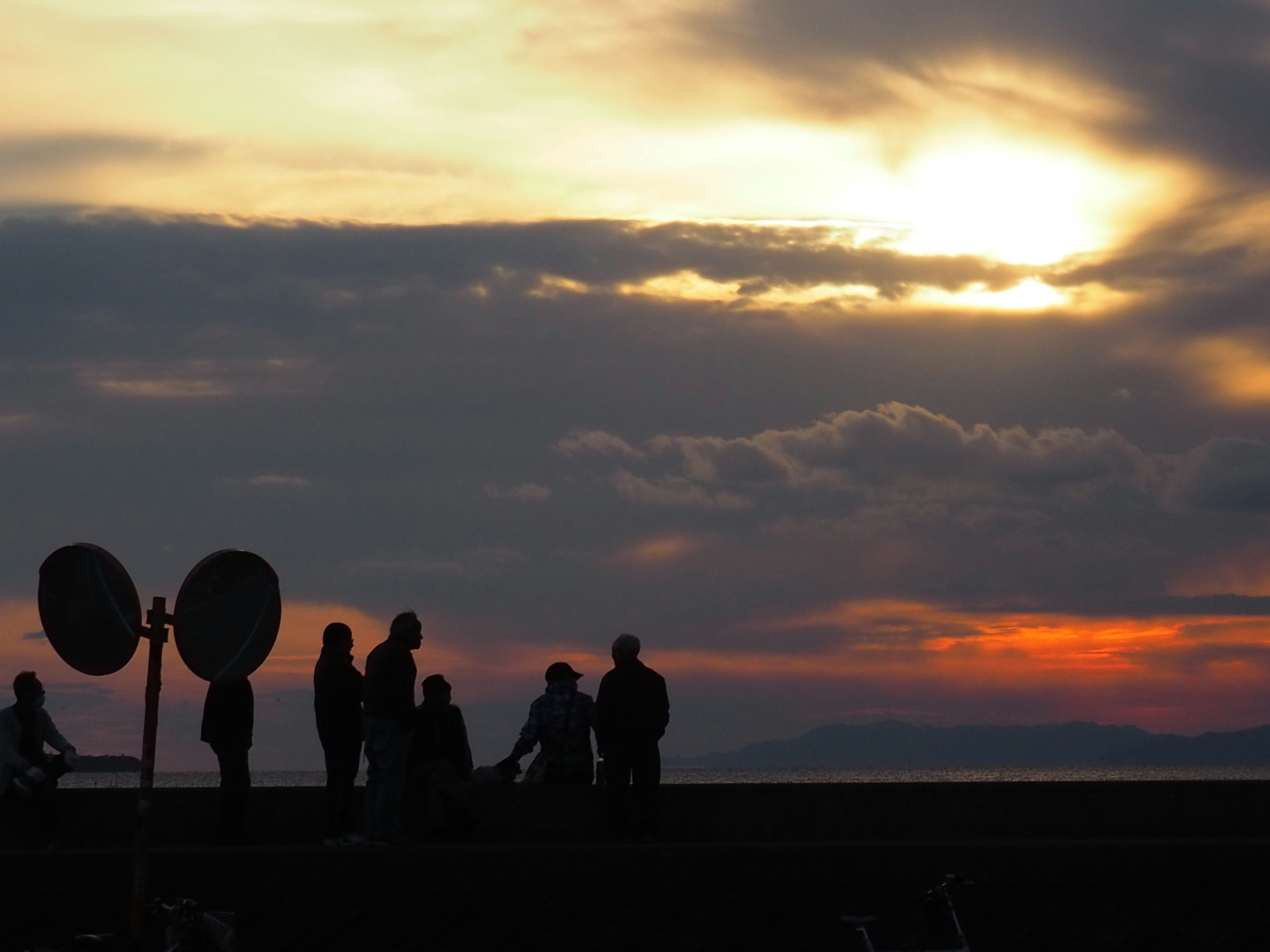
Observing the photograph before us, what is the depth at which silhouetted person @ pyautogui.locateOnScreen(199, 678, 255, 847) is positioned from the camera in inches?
505

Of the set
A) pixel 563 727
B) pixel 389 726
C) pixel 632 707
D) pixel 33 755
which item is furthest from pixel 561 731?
pixel 33 755

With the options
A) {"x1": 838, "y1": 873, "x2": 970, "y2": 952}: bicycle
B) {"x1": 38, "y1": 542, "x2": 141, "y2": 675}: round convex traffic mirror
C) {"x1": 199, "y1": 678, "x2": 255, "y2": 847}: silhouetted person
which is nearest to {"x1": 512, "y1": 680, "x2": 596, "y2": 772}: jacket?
{"x1": 199, "y1": 678, "x2": 255, "y2": 847}: silhouetted person

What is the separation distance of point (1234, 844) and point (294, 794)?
7.99m

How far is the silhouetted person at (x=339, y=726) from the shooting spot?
12922 mm

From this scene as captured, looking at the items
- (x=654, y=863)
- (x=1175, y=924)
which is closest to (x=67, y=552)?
(x=654, y=863)

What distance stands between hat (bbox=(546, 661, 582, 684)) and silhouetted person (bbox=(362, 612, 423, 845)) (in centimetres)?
202

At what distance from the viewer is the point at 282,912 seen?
10828 mm

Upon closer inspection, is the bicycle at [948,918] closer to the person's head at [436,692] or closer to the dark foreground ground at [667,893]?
the dark foreground ground at [667,893]

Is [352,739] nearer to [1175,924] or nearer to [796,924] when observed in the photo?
[796,924]

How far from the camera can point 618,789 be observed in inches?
541

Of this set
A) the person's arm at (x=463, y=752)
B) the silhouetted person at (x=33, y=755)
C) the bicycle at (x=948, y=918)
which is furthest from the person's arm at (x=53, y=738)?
the bicycle at (x=948, y=918)

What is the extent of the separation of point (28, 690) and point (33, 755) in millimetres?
559

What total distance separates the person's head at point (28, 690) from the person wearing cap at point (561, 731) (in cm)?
434

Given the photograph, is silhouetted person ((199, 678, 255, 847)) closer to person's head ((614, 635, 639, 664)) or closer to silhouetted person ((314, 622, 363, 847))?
silhouetted person ((314, 622, 363, 847))
